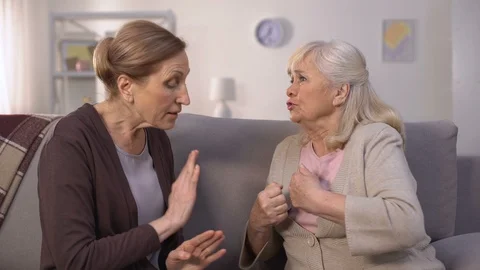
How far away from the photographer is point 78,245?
144 centimetres

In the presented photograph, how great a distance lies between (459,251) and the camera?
1842 mm

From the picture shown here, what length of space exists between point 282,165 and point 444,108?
152 inches

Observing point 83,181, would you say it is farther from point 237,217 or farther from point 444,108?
point 444,108

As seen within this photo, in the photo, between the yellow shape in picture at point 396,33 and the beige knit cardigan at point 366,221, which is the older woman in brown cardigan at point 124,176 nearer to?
the beige knit cardigan at point 366,221

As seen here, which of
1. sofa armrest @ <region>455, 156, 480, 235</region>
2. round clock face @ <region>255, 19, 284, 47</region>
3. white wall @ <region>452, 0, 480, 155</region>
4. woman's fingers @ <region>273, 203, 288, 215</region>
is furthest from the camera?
round clock face @ <region>255, 19, 284, 47</region>

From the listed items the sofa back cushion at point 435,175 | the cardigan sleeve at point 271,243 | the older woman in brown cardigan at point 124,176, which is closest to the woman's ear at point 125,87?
the older woman in brown cardigan at point 124,176

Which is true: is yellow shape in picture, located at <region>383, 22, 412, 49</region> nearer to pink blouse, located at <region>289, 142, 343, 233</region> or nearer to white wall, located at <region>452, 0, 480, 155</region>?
white wall, located at <region>452, 0, 480, 155</region>

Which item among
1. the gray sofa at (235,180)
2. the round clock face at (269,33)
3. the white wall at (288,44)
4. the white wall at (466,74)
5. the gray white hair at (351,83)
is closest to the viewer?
the gray white hair at (351,83)

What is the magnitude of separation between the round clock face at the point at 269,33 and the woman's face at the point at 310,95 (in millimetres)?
3759

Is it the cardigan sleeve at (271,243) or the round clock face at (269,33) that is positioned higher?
the round clock face at (269,33)

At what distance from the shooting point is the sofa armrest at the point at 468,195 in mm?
2236

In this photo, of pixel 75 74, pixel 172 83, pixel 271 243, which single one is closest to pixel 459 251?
pixel 271 243

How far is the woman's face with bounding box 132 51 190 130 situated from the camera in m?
1.62

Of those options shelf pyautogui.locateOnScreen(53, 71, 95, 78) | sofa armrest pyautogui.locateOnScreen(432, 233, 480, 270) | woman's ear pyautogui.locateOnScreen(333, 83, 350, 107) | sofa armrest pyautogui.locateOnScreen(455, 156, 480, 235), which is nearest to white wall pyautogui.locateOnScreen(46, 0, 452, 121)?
shelf pyautogui.locateOnScreen(53, 71, 95, 78)
